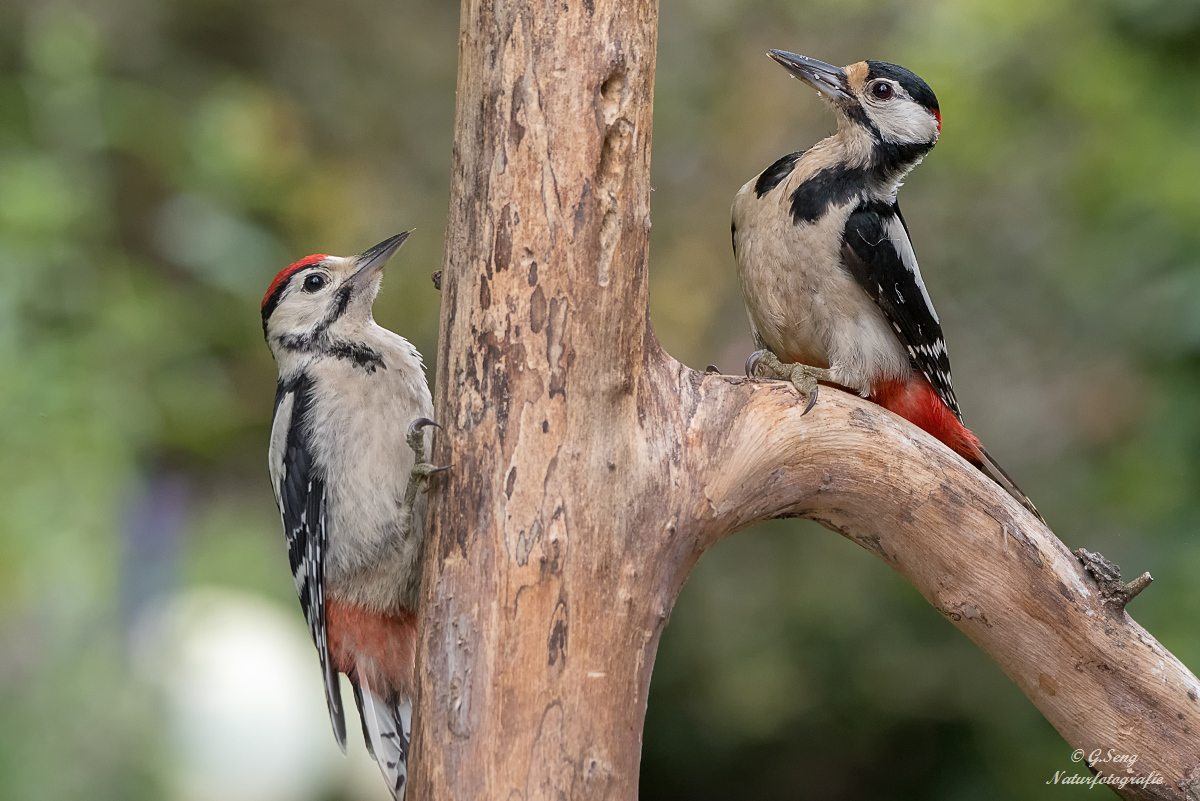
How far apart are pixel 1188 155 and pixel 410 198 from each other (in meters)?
3.23

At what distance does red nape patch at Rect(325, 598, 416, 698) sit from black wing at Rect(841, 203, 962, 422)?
1272mm

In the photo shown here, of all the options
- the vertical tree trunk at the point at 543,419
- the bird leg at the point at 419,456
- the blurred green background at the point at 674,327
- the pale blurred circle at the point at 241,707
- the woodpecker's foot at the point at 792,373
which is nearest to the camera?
the vertical tree trunk at the point at 543,419

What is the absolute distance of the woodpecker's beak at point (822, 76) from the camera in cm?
245

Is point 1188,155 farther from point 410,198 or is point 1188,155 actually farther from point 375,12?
point 375,12

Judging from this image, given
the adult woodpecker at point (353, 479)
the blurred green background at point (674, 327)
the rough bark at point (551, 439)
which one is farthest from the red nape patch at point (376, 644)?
the blurred green background at point (674, 327)

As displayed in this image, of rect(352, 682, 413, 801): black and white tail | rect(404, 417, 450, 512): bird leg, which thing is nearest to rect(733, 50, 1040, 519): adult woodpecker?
rect(404, 417, 450, 512): bird leg

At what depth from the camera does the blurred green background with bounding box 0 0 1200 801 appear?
148 inches

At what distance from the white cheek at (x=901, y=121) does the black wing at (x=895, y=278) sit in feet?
0.51

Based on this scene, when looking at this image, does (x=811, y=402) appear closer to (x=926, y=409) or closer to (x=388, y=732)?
(x=926, y=409)

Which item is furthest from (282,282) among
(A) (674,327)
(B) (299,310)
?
(A) (674,327)

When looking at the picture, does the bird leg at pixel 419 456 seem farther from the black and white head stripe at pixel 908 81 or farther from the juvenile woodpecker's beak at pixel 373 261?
the black and white head stripe at pixel 908 81

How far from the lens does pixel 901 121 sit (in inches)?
94.0

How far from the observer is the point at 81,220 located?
4.21 meters

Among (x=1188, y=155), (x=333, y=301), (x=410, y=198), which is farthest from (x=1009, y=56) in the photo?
(x=333, y=301)
